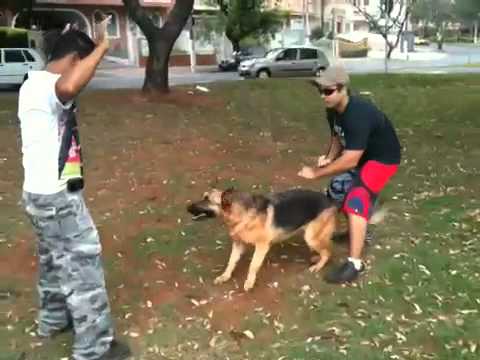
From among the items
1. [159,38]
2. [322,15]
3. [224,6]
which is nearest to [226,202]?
[159,38]

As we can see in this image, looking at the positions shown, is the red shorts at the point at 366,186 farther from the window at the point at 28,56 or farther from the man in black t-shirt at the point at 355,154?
the window at the point at 28,56

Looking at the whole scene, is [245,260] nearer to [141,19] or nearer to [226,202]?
[226,202]

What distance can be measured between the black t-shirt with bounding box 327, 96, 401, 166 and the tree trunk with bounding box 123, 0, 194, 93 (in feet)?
30.9

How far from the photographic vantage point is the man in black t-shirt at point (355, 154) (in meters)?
4.46

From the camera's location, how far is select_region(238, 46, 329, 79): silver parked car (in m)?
29.8

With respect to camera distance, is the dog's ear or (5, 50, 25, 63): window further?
(5, 50, 25, 63): window

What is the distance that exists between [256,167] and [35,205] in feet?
17.2

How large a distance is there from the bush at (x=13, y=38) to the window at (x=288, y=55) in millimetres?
12389

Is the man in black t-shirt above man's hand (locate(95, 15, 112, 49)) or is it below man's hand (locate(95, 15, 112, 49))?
below

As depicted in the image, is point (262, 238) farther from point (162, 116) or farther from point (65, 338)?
point (162, 116)

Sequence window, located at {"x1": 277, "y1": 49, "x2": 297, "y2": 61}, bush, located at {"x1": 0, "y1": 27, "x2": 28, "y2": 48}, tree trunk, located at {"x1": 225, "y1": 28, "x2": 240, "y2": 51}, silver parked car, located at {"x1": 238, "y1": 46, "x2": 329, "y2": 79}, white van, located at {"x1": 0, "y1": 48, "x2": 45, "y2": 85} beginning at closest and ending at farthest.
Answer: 1. white van, located at {"x1": 0, "y1": 48, "x2": 45, "y2": 85}
2. silver parked car, located at {"x1": 238, "y1": 46, "x2": 329, "y2": 79}
3. window, located at {"x1": 277, "y1": 49, "x2": 297, "y2": 61}
4. bush, located at {"x1": 0, "y1": 27, "x2": 28, "y2": 48}
5. tree trunk, located at {"x1": 225, "y1": 28, "x2": 240, "y2": 51}

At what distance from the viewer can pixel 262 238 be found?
4.60m

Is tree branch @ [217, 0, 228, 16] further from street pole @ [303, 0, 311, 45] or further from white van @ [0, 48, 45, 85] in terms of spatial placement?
street pole @ [303, 0, 311, 45]

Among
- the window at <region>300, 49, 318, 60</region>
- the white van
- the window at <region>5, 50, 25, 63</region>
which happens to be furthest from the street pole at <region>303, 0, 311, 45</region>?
the window at <region>5, 50, 25, 63</region>
